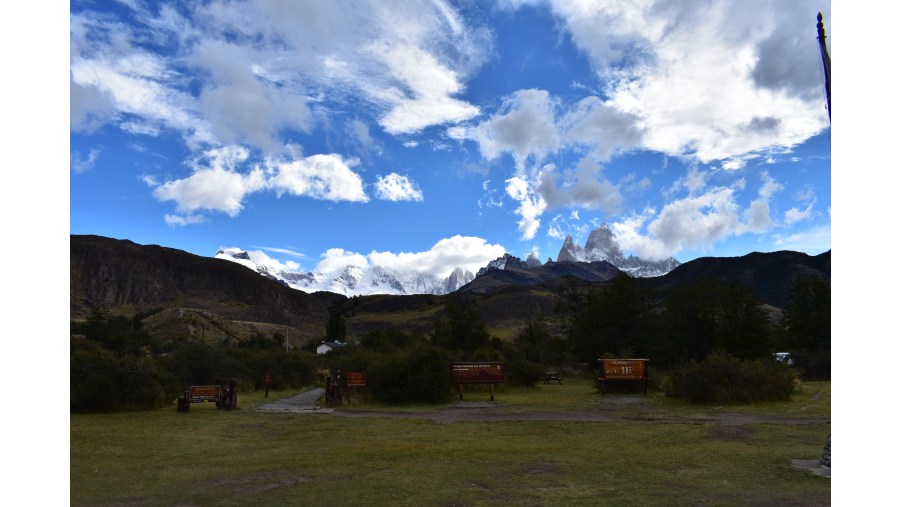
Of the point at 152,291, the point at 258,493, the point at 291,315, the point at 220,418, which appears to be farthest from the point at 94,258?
the point at 258,493

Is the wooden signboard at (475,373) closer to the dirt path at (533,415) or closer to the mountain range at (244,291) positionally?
the dirt path at (533,415)

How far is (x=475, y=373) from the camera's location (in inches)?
1035

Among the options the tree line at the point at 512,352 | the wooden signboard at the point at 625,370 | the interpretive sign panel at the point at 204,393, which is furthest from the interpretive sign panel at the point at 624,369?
the interpretive sign panel at the point at 204,393

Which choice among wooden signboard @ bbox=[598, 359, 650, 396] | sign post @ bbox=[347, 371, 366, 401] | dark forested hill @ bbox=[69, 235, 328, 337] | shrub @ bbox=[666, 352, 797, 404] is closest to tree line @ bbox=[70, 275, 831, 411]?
sign post @ bbox=[347, 371, 366, 401]

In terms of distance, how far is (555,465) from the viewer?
33.1 ft

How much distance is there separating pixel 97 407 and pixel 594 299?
34.6m

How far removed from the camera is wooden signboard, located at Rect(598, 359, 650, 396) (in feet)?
88.8

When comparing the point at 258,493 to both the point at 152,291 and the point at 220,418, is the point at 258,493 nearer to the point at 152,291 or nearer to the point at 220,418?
the point at 220,418

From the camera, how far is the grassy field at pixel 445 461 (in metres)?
7.85

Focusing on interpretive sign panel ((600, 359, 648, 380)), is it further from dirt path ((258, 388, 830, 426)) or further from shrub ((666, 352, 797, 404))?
shrub ((666, 352, 797, 404))

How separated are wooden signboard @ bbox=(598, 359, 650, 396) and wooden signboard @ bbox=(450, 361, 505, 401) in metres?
4.93

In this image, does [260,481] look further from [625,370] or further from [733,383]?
[625,370]

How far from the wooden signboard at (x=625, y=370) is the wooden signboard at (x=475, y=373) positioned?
16.2 feet

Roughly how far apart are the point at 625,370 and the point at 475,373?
22.8ft
